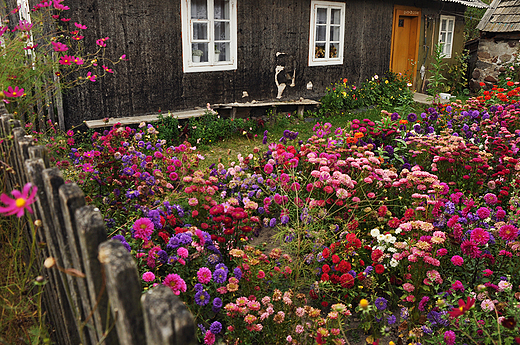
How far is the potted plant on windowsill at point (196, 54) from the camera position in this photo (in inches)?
293

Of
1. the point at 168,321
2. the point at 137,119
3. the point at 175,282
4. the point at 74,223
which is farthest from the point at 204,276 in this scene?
the point at 137,119

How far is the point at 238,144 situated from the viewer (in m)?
7.30

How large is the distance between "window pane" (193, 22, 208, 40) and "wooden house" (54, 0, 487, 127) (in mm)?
17

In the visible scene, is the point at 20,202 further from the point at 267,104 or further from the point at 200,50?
the point at 267,104

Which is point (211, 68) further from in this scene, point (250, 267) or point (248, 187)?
point (250, 267)

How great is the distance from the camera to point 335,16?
9641mm

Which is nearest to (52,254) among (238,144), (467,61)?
(238,144)

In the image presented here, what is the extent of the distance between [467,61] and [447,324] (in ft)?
46.3

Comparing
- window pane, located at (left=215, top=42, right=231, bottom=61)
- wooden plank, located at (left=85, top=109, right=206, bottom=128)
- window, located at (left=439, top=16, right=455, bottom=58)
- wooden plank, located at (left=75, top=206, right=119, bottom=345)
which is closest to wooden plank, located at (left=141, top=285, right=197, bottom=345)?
wooden plank, located at (left=75, top=206, right=119, bottom=345)

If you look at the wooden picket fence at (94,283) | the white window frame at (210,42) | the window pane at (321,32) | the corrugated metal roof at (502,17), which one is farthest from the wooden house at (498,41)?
the wooden picket fence at (94,283)

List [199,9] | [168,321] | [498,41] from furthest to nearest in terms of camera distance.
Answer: [498,41], [199,9], [168,321]

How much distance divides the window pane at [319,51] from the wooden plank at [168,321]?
9.19 metres

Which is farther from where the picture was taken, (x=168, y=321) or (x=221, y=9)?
(x=221, y=9)

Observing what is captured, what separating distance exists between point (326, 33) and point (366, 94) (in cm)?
194
